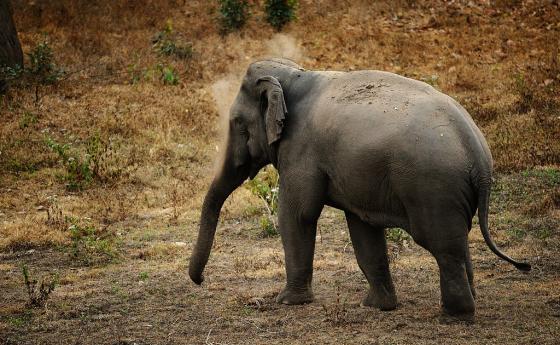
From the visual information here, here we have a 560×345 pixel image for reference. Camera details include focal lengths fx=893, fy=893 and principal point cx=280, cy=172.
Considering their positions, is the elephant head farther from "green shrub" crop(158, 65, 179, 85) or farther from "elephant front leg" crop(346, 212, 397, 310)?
"green shrub" crop(158, 65, 179, 85)

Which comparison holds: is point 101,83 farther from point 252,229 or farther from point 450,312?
point 450,312

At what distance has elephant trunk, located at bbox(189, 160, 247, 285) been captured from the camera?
23.5 feet

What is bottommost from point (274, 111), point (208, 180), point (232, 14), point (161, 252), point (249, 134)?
point (208, 180)

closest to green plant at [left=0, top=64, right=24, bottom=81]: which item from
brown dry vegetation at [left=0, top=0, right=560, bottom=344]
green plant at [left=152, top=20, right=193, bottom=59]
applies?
brown dry vegetation at [left=0, top=0, right=560, bottom=344]

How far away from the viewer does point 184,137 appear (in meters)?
13.0

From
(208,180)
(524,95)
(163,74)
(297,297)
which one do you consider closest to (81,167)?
(208,180)

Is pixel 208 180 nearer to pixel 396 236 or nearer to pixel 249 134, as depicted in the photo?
pixel 396 236

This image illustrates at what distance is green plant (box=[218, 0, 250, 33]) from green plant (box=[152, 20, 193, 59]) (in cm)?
84

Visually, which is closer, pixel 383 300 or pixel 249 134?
pixel 383 300

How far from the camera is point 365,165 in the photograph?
5906 millimetres

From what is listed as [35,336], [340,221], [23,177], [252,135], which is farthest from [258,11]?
[35,336]

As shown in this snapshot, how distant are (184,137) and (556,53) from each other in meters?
6.65

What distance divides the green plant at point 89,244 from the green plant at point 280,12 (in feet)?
27.5

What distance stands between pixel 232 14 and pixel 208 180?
647 centimetres
